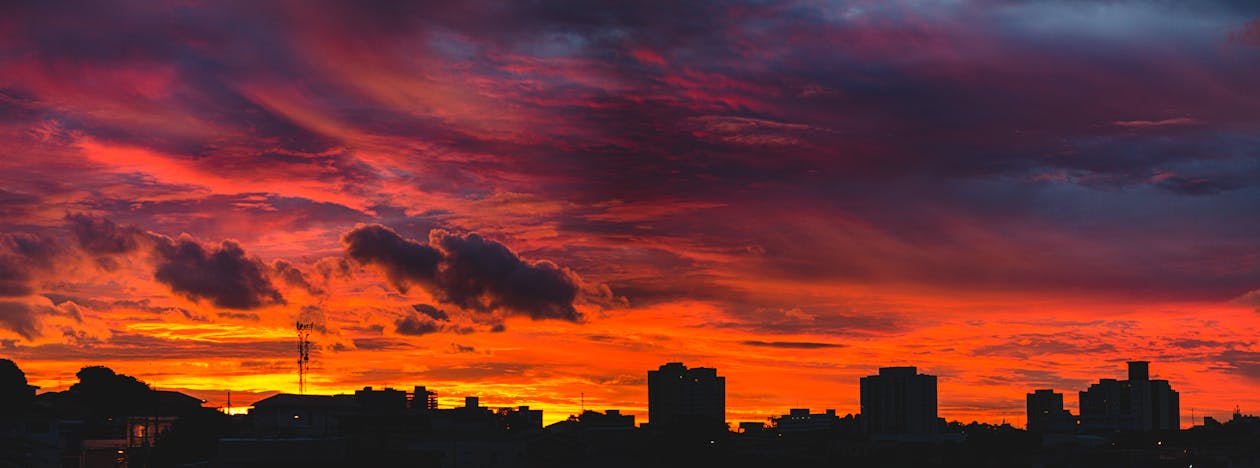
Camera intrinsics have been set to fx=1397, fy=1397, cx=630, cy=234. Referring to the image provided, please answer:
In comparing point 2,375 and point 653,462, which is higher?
point 2,375

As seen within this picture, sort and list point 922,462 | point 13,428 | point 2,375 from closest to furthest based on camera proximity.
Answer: point 13,428 < point 2,375 < point 922,462

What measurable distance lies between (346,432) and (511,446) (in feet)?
64.2

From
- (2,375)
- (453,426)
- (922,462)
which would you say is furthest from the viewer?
(922,462)

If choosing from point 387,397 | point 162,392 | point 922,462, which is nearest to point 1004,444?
point 922,462

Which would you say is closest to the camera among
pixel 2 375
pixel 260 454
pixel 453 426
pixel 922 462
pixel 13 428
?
pixel 260 454

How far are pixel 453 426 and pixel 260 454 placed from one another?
57825 mm

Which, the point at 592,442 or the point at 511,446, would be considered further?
the point at 592,442

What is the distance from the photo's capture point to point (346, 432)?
16512 cm

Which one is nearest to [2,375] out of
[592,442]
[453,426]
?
[453,426]

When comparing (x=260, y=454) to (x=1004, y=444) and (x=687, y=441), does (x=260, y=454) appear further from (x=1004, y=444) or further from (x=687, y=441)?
(x=1004, y=444)

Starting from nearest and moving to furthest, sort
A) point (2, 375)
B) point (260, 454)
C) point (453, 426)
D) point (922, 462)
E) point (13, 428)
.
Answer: point (260, 454) < point (13, 428) < point (2, 375) < point (453, 426) < point (922, 462)

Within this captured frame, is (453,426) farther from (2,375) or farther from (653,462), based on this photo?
(2,375)

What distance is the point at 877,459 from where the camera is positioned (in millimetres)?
188625

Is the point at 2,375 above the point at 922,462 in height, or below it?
above
